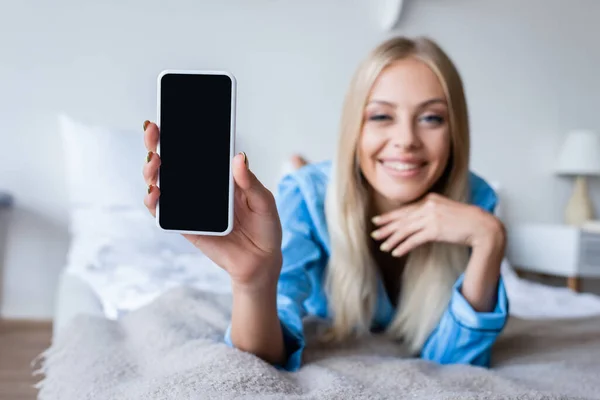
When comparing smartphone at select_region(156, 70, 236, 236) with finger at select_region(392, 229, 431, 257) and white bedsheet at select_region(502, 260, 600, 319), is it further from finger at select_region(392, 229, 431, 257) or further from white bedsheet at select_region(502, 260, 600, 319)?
white bedsheet at select_region(502, 260, 600, 319)

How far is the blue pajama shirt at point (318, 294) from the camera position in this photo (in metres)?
0.98

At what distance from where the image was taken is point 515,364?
1.07 metres

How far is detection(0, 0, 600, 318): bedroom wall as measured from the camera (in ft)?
8.05

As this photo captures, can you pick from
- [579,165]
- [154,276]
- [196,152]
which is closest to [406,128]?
[196,152]

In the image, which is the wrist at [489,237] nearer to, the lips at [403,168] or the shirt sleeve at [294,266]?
the lips at [403,168]

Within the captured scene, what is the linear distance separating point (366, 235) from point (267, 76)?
163cm

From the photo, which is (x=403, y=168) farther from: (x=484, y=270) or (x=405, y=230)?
(x=484, y=270)

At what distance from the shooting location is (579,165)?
298 cm

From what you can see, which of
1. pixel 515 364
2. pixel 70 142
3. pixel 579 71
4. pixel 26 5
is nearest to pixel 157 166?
pixel 515 364

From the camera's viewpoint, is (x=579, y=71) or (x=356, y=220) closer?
(x=356, y=220)

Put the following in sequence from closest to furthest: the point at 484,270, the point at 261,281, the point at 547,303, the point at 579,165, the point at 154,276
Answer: the point at 261,281 → the point at 484,270 → the point at 154,276 → the point at 547,303 → the point at 579,165

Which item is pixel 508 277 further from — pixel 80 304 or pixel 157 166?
pixel 157 166

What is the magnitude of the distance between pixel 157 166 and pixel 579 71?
2.98m

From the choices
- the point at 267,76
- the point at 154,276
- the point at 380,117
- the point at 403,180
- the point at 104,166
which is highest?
the point at 267,76
